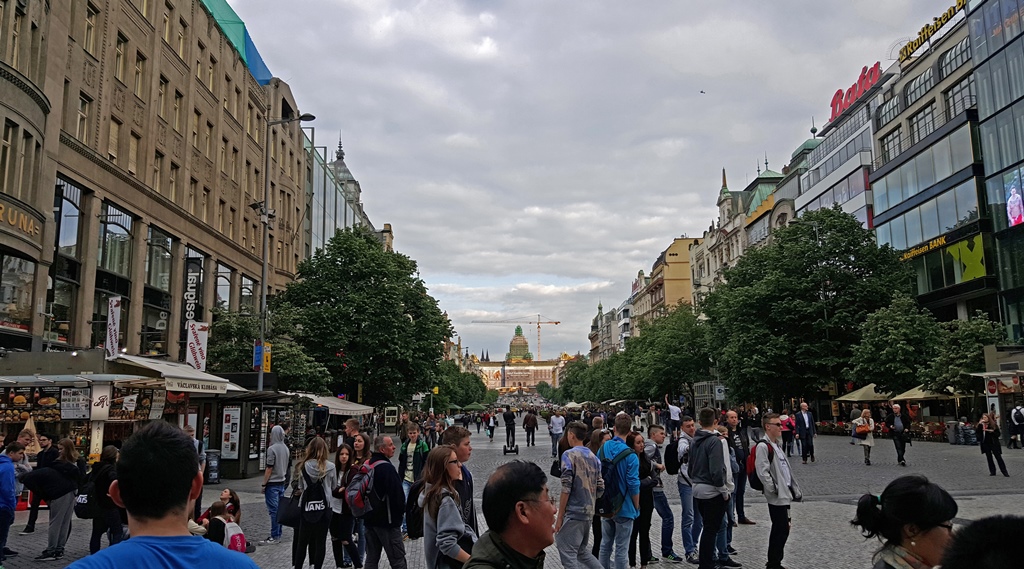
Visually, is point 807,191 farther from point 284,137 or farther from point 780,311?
point 284,137

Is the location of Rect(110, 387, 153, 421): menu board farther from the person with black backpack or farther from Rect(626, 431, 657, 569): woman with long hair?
Rect(626, 431, 657, 569): woman with long hair

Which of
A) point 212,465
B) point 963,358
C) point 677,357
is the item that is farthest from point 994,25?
point 212,465

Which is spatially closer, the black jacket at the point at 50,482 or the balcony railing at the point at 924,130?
the black jacket at the point at 50,482

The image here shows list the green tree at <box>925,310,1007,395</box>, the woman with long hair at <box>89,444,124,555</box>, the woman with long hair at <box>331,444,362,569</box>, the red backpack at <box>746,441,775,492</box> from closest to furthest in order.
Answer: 1. the red backpack at <box>746,441,775,492</box>
2. the woman with long hair at <box>89,444,124,555</box>
3. the woman with long hair at <box>331,444,362,569</box>
4. the green tree at <box>925,310,1007,395</box>

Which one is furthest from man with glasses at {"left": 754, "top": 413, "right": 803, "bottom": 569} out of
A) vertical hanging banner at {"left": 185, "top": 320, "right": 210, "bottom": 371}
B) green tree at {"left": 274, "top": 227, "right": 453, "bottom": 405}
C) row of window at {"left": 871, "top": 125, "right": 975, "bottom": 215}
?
row of window at {"left": 871, "top": 125, "right": 975, "bottom": 215}

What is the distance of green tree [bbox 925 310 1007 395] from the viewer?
1278 inches

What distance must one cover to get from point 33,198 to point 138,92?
9745 mm

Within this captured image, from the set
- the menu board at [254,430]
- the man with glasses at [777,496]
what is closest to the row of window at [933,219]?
the menu board at [254,430]

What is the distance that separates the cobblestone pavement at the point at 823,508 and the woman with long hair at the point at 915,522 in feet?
22.0

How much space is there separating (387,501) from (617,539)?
2.75 metres

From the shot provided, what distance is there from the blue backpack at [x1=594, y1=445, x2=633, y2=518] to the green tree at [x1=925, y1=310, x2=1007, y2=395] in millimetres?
28341

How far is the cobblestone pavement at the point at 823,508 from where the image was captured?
1087 centimetres

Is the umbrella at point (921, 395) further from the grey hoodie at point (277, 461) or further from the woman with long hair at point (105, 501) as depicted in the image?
the woman with long hair at point (105, 501)

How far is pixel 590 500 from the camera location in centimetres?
803
